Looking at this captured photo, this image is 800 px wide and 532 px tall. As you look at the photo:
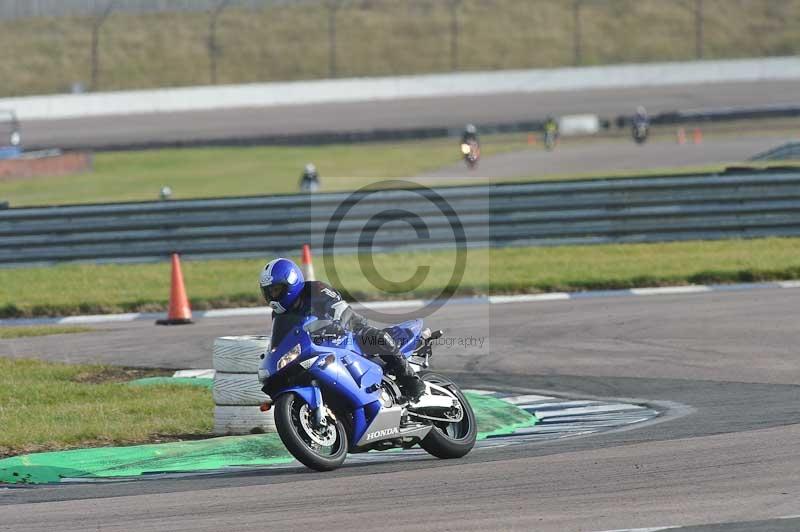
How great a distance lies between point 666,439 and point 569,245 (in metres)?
10.9

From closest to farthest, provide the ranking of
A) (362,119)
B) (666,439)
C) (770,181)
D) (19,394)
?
(666,439)
(19,394)
(770,181)
(362,119)

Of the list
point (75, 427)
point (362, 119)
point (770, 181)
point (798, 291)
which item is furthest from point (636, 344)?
point (362, 119)

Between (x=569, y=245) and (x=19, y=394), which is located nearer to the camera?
(x=19, y=394)

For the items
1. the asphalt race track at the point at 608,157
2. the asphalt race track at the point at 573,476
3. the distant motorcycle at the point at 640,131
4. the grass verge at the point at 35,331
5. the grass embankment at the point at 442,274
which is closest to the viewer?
the asphalt race track at the point at 573,476

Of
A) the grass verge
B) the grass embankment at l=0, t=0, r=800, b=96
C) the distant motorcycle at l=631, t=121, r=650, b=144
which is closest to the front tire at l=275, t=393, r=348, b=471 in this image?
the grass verge

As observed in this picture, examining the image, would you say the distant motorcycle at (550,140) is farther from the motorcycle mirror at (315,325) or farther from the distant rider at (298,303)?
the motorcycle mirror at (315,325)

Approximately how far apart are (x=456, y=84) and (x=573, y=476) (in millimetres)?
53966

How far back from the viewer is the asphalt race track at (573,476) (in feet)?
Answer: 21.6

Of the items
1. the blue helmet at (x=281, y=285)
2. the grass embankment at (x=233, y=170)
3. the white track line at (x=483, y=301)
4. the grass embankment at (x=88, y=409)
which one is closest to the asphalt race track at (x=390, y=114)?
the grass embankment at (x=233, y=170)

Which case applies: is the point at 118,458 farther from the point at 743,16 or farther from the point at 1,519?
the point at 743,16

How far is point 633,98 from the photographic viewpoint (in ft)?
186

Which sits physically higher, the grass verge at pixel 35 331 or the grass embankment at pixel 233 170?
the grass embankment at pixel 233 170

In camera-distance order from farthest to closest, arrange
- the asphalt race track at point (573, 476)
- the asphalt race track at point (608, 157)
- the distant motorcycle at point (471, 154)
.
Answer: the asphalt race track at point (608, 157), the distant motorcycle at point (471, 154), the asphalt race track at point (573, 476)

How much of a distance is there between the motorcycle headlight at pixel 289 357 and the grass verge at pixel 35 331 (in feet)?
25.8
